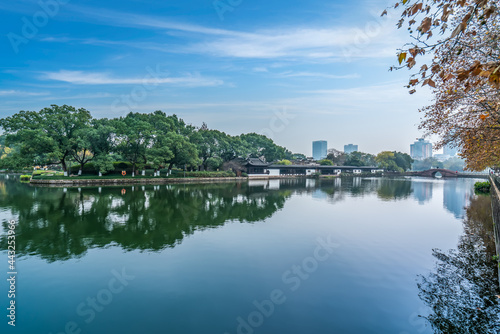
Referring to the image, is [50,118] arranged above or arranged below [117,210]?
above

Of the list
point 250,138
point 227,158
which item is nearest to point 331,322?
point 227,158

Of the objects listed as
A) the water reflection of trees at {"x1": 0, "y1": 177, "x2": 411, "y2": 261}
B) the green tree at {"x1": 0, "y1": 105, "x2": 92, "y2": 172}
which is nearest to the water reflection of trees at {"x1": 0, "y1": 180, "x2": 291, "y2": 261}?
the water reflection of trees at {"x1": 0, "y1": 177, "x2": 411, "y2": 261}

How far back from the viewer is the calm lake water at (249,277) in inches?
201

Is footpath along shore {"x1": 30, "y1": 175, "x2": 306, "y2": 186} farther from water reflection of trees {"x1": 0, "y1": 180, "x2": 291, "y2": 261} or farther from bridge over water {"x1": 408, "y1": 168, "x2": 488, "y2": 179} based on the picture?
bridge over water {"x1": 408, "y1": 168, "x2": 488, "y2": 179}

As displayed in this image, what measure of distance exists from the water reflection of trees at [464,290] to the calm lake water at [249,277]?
0.03 m

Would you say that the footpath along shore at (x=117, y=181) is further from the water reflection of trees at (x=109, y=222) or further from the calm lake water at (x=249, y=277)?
the calm lake water at (x=249, y=277)

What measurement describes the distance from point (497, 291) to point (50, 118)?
4145 cm

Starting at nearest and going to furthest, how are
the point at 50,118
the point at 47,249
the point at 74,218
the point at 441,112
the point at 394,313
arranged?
the point at 394,313, the point at 47,249, the point at 441,112, the point at 74,218, the point at 50,118

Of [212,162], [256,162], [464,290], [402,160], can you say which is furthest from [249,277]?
[402,160]

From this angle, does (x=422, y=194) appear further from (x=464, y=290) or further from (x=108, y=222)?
(x=108, y=222)

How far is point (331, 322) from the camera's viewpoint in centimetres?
510

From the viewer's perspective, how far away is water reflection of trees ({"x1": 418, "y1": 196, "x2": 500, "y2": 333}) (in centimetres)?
511

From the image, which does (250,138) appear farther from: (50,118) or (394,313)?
(394,313)

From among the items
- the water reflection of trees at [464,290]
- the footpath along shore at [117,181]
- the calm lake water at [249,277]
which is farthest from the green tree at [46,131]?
the water reflection of trees at [464,290]
